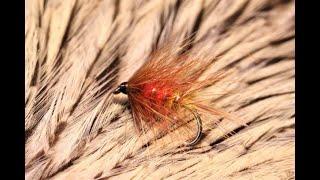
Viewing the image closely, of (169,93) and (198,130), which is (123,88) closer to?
(169,93)

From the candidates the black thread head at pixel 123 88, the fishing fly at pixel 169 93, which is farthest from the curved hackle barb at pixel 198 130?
the black thread head at pixel 123 88

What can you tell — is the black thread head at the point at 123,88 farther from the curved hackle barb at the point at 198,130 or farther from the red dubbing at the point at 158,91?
the curved hackle barb at the point at 198,130

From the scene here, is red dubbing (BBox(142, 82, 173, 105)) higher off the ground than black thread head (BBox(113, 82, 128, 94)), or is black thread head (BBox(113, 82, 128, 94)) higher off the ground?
black thread head (BBox(113, 82, 128, 94))

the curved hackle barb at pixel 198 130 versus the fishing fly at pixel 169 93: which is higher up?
the fishing fly at pixel 169 93

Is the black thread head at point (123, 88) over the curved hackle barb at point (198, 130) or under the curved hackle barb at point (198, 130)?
over

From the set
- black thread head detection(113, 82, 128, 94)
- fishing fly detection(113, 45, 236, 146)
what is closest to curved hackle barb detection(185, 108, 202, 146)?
fishing fly detection(113, 45, 236, 146)

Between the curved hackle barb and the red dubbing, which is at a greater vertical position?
the red dubbing

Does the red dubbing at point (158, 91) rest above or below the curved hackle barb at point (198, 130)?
above

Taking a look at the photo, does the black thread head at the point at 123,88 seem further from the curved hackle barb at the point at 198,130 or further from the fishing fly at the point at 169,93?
the curved hackle barb at the point at 198,130

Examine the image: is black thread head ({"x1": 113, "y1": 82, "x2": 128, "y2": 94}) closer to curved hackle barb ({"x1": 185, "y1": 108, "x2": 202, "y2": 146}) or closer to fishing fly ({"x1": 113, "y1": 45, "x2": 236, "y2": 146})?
fishing fly ({"x1": 113, "y1": 45, "x2": 236, "y2": 146})

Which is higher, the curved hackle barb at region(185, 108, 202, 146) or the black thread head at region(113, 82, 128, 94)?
the black thread head at region(113, 82, 128, 94)
